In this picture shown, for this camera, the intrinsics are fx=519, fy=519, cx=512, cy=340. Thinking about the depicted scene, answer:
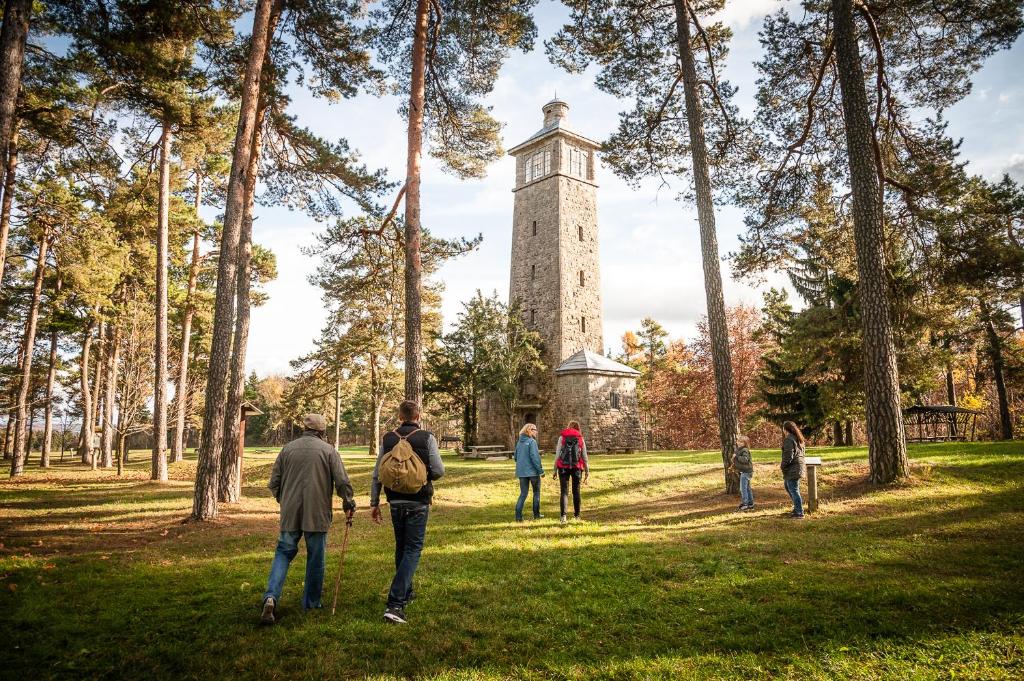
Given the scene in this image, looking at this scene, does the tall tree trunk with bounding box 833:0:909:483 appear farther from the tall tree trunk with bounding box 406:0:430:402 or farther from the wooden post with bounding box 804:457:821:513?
the tall tree trunk with bounding box 406:0:430:402

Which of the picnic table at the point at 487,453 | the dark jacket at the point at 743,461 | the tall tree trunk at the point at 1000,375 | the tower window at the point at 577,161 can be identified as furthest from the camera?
the tower window at the point at 577,161

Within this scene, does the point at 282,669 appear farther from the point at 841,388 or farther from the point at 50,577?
the point at 841,388

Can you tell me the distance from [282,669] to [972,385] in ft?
132

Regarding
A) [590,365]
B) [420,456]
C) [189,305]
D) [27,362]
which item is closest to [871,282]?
[420,456]

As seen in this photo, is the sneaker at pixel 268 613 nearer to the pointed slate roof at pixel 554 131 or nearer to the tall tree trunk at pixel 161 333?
the tall tree trunk at pixel 161 333

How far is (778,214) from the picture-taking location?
12492mm

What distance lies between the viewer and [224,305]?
8805 mm

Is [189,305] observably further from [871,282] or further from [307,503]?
[871,282]

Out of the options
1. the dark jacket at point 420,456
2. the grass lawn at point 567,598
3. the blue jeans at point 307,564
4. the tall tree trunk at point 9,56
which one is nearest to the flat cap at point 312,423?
the dark jacket at point 420,456

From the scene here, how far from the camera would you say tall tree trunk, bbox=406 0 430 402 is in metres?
10.5

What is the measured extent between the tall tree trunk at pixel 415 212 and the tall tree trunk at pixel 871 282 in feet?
26.6

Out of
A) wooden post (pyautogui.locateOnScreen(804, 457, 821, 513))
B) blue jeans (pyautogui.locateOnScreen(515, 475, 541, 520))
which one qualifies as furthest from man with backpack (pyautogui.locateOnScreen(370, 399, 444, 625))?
wooden post (pyautogui.locateOnScreen(804, 457, 821, 513))

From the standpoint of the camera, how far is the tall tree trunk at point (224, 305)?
28.0 feet

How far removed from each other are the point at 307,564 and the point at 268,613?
415 mm
